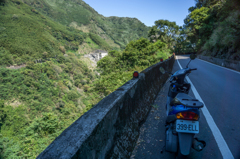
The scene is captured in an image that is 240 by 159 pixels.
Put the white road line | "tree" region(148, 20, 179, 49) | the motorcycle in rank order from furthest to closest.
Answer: "tree" region(148, 20, 179, 49) → the white road line → the motorcycle

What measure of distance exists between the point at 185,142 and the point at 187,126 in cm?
25

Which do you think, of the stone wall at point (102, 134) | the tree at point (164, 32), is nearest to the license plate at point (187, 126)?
the stone wall at point (102, 134)

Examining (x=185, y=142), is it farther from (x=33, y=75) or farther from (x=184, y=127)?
(x=33, y=75)

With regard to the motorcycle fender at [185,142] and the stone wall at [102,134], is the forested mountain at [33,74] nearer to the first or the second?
the stone wall at [102,134]

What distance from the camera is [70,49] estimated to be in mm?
156250

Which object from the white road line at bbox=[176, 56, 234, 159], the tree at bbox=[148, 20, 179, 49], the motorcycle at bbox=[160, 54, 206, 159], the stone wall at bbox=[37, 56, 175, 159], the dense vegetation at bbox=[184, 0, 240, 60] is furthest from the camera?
the tree at bbox=[148, 20, 179, 49]

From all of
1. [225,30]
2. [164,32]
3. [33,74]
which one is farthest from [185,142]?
[33,74]

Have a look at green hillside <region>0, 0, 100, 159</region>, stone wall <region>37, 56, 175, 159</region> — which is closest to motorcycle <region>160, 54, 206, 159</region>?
stone wall <region>37, 56, 175, 159</region>

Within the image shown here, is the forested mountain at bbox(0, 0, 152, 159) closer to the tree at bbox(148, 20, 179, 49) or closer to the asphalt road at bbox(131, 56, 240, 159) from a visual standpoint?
the asphalt road at bbox(131, 56, 240, 159)

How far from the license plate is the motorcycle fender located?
0.09m

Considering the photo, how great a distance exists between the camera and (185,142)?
2.24 metres

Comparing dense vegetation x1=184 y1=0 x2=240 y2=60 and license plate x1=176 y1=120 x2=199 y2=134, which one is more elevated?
dense vegetation x1=184 y1=0 x2=240 y2=60

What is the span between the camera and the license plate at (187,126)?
2.21m

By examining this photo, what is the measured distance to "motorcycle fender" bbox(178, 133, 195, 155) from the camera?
219 cm
